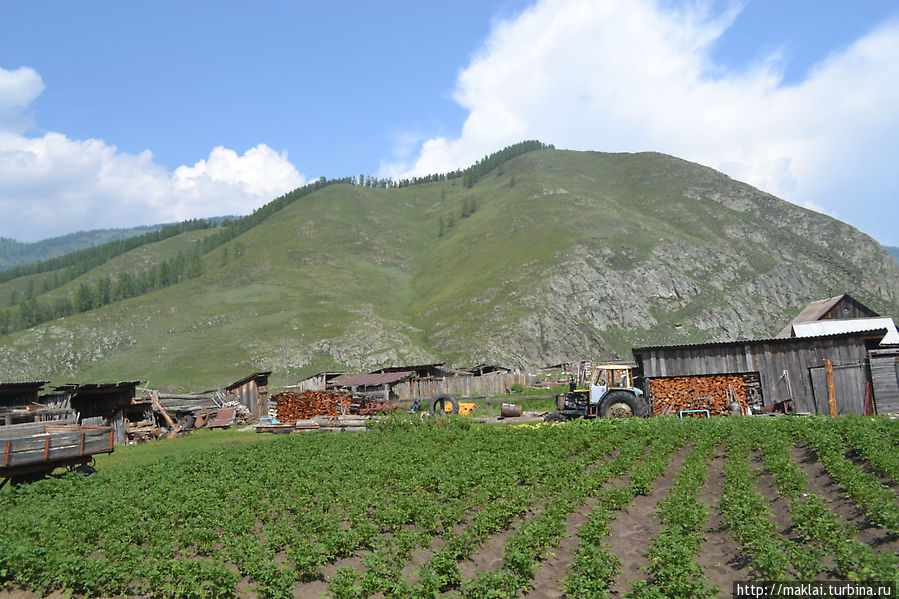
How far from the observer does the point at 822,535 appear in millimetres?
9148

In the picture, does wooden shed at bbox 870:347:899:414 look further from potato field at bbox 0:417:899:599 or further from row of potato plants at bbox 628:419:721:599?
row of potato plants at bbox 628:419:721:599

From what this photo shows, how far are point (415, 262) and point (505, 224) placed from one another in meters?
28.9

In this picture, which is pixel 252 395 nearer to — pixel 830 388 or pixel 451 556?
pixel 451 556

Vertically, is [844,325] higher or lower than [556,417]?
higher

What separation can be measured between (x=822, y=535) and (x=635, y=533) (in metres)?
3.53

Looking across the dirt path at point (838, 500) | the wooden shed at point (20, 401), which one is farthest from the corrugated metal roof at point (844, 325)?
the wooden shed at point (20, 401)

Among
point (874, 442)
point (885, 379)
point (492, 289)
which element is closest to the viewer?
point (874, 442)

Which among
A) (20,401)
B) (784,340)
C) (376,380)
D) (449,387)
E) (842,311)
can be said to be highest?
(842,311)

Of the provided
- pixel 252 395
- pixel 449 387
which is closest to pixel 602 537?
pixel 449 387

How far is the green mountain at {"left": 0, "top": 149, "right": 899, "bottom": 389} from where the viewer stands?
301 ft

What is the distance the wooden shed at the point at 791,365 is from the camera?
27.7m

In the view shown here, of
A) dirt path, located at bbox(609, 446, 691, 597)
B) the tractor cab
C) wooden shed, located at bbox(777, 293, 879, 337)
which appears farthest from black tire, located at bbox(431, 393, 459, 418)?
wooden shed, located at bbox(777, 293, 879, 337)

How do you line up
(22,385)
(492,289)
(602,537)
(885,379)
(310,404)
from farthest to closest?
(492,289) < (310,404) < (22,385) < (885,379) < (602,537)

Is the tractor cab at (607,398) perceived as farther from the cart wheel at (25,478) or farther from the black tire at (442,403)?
the cart wheel at (25,478)
